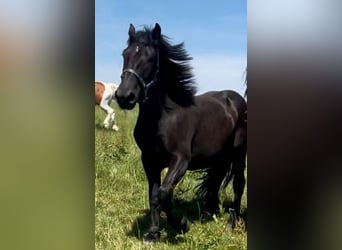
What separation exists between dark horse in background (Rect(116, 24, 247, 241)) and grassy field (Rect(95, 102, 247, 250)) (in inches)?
1.2

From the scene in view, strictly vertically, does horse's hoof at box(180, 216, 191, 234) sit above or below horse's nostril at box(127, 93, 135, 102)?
below

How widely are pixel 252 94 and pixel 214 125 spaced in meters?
0.26

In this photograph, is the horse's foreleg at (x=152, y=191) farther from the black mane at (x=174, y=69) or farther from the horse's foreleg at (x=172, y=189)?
the black mane at (x=174, y=69)

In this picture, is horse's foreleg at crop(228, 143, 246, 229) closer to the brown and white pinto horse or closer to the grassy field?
the grassy field

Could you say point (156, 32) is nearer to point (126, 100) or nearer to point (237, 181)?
point (126, 100)

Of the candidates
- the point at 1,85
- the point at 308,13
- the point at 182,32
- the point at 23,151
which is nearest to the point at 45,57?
the point at 1,85

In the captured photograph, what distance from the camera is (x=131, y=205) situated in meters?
2.11

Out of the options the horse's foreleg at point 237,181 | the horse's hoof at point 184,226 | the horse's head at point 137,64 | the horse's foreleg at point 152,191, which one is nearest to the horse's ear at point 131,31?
the horse's head at point 137,64

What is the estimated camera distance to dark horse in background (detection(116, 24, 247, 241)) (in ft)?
6.70

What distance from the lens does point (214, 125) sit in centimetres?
214

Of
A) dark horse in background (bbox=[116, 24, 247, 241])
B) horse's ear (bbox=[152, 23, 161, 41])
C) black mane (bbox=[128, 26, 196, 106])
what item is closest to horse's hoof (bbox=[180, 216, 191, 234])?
dark horse in background (bbox=[116, 24, 247, 241])

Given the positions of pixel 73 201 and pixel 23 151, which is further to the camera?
pixel 73 201

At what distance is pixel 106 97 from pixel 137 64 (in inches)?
6.9

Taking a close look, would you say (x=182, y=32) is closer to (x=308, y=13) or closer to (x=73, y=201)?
(x=308, y=13)
